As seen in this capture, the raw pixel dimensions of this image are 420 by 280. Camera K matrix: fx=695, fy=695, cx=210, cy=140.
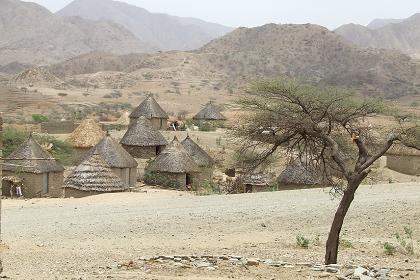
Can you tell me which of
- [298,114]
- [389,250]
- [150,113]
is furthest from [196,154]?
[389,250]

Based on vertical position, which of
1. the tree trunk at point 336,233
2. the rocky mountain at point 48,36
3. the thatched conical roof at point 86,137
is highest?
the rocky mountain at point 48,36

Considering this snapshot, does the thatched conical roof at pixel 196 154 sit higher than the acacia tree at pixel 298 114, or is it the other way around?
the acacia tree at pixel 298 114

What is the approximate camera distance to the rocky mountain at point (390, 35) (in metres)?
150

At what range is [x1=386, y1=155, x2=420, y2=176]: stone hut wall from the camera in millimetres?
32906

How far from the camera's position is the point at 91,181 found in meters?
25.1

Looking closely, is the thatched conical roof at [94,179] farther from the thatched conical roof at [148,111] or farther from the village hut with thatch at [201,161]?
the thatched conical roof at [148,111]

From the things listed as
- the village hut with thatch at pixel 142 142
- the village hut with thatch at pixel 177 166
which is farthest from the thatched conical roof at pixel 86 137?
the village hut with thatch at pixel 177 166

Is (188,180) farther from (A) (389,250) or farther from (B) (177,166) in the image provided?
(A) (389,250)

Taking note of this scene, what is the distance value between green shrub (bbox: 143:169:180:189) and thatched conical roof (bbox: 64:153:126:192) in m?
4.10

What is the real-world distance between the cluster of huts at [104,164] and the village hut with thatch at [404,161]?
28.7ft

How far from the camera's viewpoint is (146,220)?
55.9 ft

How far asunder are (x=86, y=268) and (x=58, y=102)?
5391 centimetres

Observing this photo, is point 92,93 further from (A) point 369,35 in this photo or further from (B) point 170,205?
(A) point 369,35

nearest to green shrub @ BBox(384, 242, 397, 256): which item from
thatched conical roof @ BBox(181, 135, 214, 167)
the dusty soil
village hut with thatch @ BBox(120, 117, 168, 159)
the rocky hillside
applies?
the dusty soil
